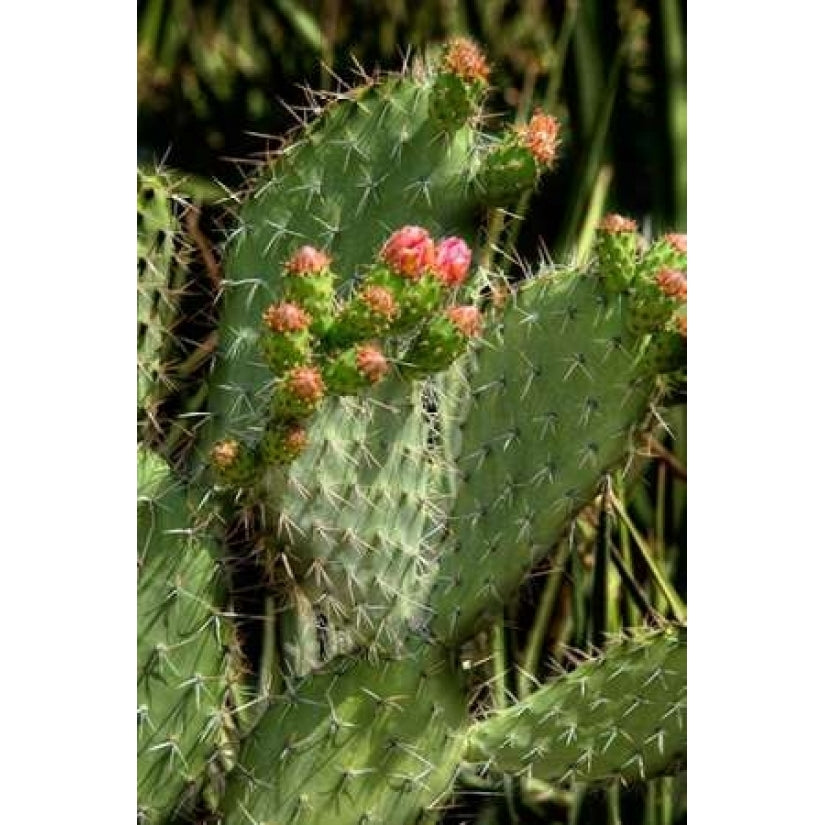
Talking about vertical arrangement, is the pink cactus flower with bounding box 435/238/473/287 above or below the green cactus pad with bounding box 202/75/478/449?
below

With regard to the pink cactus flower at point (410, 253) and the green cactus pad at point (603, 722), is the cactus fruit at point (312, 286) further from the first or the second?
the green cactus pad at point (603, 722)

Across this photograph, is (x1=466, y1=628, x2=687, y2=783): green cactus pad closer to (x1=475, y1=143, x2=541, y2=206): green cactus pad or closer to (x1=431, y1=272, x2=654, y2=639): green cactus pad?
(x1=431, y1=272, x2=654, y2=639): green cactus pad

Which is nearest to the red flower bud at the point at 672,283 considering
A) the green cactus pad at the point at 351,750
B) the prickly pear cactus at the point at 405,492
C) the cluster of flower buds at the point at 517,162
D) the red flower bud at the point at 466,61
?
the prickly pear cactus at the point at 405,492

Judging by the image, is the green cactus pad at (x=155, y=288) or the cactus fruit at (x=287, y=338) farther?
the green cactus pad at (x=155, y=288)

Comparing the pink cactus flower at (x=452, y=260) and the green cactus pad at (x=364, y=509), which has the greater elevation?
the pink cactus flower at (x=452, y=260)

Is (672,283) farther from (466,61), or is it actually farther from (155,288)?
(155,288)

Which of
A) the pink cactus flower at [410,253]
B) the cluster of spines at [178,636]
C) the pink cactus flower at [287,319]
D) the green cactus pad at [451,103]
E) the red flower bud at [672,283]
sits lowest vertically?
the cluster of spines at [178,636]

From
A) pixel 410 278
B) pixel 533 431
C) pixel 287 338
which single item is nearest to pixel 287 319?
pixel 287 338

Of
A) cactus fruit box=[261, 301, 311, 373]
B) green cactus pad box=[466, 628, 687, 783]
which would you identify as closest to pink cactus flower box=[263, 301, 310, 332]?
cactus fruit box=[261, 301, 311, 373]
